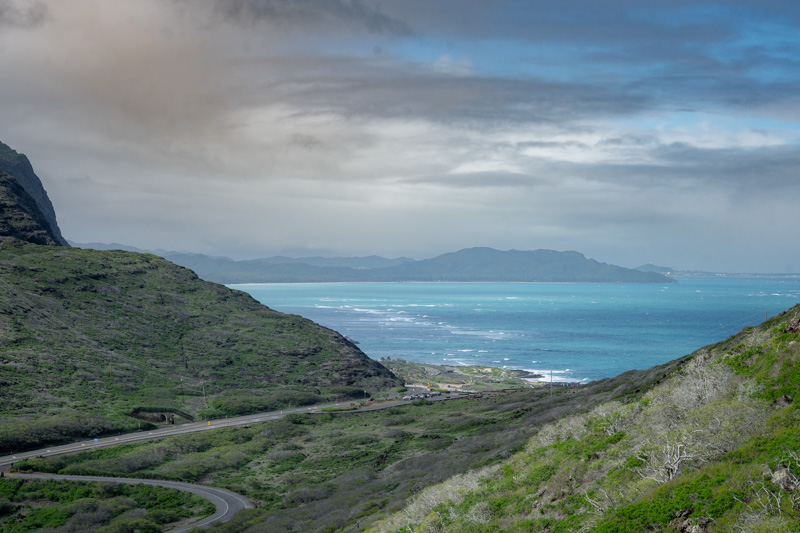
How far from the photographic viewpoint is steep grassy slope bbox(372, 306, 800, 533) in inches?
510

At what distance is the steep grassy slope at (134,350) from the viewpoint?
78.8 metres

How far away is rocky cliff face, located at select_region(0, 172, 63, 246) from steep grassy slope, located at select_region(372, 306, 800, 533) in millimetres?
143174

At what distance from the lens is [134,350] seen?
108 metres

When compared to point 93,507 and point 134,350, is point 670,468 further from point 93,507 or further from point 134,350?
point 134,350

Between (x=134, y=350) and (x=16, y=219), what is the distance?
59.2m

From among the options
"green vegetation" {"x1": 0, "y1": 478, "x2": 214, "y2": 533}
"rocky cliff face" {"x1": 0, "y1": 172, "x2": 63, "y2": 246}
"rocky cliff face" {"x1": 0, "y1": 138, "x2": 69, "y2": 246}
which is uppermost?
"rocky cliff face" {"x1": 0, "y1": 138, "x2": 69, "y2": 246}

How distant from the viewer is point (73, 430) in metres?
69.4

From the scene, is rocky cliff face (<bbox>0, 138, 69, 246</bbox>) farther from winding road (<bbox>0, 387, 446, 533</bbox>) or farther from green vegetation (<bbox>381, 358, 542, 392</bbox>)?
winding road (<bbox>0, 387, 446, 533</bbox>)

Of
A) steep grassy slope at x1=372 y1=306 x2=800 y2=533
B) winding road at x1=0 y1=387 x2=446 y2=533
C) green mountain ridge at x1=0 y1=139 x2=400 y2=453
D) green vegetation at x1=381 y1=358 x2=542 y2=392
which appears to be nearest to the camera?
steep grassy slope at x1=372 y1=306 x2=800 y2=533

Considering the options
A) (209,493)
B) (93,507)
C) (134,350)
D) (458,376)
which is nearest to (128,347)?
(134,350)

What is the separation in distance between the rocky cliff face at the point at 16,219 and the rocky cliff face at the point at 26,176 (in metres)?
37.9

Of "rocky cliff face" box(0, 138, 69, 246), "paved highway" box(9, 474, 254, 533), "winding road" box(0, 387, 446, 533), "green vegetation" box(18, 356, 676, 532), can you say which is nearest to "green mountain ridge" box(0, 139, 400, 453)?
"winding road" box(0, 387, 446, 533)

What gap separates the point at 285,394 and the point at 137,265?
234 feet

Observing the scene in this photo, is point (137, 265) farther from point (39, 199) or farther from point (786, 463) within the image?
point (786, 463)
